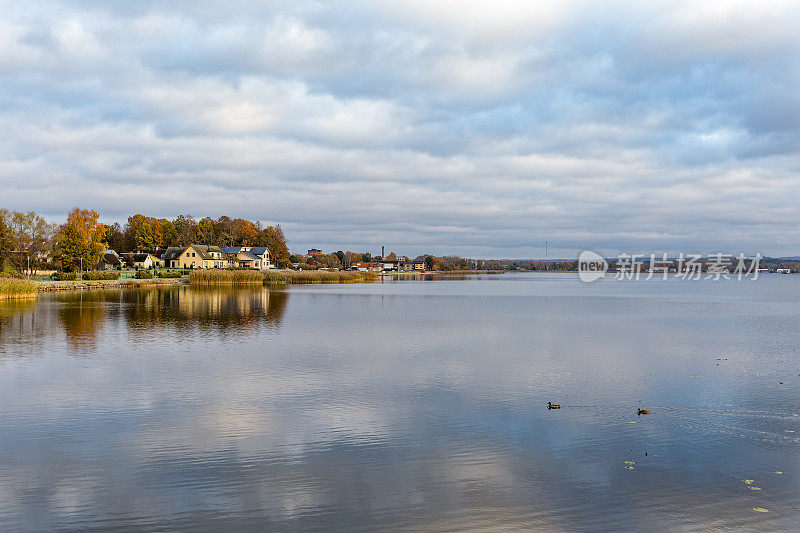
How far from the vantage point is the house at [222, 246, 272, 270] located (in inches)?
5955

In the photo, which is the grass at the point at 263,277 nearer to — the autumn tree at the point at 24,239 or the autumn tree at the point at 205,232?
the autumn tree at the point at 24,239

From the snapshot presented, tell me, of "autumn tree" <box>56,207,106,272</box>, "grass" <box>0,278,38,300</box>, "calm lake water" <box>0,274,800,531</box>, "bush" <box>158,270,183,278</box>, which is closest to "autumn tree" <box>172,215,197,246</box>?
"bush" <box>158,270,183,278</box>

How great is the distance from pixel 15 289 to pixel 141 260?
83.3m


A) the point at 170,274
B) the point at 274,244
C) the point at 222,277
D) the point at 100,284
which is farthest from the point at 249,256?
the point at 100,284

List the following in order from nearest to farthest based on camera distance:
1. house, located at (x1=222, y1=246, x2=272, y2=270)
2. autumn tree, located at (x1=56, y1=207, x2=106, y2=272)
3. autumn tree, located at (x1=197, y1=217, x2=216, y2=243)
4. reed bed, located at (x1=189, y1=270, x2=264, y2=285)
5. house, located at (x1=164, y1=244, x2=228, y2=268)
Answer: autumn tree, located at (x1=56, y1=207, x2=106, y2=272) < reed bed, located at (x1=189, y1=270, x2=264, y2=285) < house, located at (x1=164, y1=244, x2=228, y2=268) < house, located at (x1=222, y1=246, x2=272, y2=270) < autumn tree, located at (x1=197, y1=217, x2=216, y2=243)

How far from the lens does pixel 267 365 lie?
930 inches

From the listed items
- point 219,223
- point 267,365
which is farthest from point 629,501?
point 219,223

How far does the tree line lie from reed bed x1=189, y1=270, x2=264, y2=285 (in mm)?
17040

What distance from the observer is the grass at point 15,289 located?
5806 centimetres

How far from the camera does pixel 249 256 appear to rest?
154 meters

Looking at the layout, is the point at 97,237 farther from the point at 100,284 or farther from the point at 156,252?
the point at 100,284

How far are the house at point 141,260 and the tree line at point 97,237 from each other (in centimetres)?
551

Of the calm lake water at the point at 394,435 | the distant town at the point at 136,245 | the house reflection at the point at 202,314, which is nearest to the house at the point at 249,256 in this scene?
the distant town at the point at 136,245

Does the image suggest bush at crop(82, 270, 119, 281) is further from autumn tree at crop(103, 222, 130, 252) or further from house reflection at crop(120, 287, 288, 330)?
autumn tree at crop(103, 222, 130, 252)
